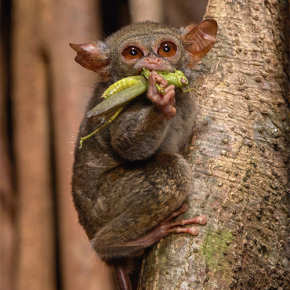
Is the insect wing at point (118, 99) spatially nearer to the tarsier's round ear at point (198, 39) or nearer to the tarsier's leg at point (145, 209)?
the tarsier's leg at point (145, 209)

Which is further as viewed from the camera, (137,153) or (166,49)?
(166,49)

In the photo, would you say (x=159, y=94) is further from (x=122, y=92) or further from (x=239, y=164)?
(x=239, y=164)

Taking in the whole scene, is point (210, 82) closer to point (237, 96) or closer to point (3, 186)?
point (237, 96)

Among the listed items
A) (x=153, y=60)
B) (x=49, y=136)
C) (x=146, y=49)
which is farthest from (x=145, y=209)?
(x=49, y=136)

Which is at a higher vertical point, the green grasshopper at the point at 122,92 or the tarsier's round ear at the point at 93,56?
the tarsier's round ear at the point at 93,56

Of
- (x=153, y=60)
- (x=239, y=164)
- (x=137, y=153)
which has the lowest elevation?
(x=239, y=164)

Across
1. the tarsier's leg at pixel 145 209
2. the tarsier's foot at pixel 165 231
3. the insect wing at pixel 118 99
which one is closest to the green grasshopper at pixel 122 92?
the insect wing at pixel 118 99

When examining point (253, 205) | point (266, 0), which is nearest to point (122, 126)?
point (253, 205)

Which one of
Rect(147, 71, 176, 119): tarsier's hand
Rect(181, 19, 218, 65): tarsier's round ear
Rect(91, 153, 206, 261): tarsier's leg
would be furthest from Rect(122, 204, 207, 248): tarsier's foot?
Rect(181, 19, 218, 65): tarsier's round ear
